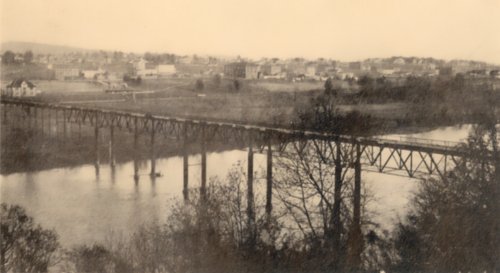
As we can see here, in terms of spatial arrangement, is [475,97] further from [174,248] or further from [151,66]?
[151,66]

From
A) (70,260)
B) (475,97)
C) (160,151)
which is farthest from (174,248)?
(160,151)

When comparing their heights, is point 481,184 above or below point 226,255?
above

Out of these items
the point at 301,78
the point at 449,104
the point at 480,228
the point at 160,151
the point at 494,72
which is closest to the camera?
the point at 480,228

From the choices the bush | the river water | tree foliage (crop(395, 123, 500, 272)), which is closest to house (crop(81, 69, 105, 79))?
the river water

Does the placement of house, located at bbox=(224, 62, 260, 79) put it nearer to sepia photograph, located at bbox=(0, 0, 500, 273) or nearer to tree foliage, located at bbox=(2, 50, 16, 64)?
sepia photograph, located at bbox=(0, 0, 500, 273)

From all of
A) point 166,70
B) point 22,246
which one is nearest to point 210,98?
point 166,70

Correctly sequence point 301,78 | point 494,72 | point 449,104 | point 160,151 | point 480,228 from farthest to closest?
1. point 301,78
2. point 160,151
3. point 449,104
4. point 494,72
5. point 480,228

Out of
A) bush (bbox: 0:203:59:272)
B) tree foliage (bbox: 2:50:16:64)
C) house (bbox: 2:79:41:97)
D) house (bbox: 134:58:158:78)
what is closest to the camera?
bush (bbox: 0:203:59:272)

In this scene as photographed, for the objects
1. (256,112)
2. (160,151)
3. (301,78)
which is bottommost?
(160,151)
